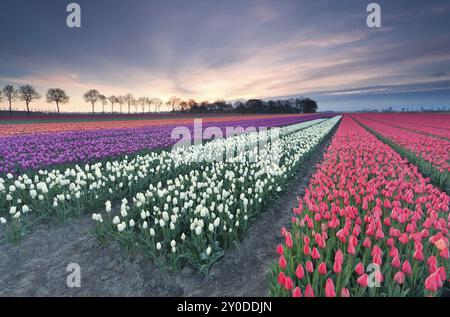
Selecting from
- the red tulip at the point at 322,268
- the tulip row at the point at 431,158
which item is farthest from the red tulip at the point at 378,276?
the tulip row at the point at 431,158

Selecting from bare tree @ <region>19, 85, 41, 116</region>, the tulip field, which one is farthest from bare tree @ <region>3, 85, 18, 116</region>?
the tulip field

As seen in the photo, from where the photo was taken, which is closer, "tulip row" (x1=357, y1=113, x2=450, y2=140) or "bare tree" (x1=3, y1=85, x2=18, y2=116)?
"tulip row" (x1=357, y1=113, x2=450, y2=140)

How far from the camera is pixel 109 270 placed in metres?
4.19

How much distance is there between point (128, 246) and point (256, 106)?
110m

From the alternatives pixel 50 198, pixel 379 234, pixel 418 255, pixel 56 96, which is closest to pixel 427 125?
pixel 379 234

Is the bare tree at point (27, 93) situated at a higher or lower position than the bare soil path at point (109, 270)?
higher

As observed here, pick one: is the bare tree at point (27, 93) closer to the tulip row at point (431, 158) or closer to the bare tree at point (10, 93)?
the bare tree at point (10, 93)

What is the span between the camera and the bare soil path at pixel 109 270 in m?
3.75

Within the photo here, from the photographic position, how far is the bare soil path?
375 cm

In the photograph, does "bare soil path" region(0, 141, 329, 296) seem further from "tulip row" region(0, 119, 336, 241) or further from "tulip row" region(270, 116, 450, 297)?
"tulip row" region(270, 116, 450, 297)

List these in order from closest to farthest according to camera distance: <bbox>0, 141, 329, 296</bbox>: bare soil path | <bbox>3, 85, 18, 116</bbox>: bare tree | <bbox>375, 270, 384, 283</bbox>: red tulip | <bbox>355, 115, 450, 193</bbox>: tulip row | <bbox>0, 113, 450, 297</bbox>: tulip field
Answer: <bbox>375, 270, 384, 283</bbox>: red tulip → <bbox>0, 113, 450, 297</bbox>: tulip field → <bbox>0, 141, 329, 296</bbox>: bare soil path → <bbox>355, 115, 450, 193</bbox>: tulip row → <bbox>3, 85, 18, 116</bbox>: bare tree

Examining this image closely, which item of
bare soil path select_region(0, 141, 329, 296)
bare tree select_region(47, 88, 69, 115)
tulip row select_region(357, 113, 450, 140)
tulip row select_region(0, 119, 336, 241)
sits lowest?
bare soil path select_region(0, 141, 329, 296)

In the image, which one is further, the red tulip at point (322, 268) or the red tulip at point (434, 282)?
the red tulip at point (322, 268)
